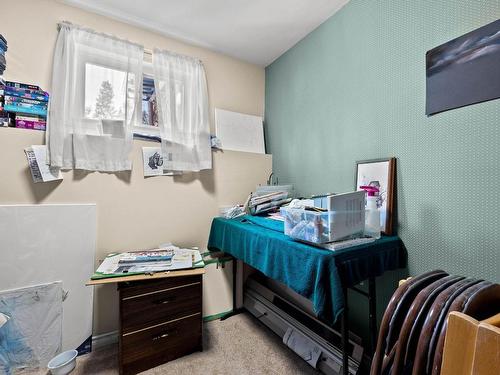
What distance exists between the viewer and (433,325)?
27.5 inches

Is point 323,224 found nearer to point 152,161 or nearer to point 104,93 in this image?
point 152,161

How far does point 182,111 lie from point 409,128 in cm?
172

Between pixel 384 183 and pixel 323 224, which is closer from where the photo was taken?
pixel 323 224

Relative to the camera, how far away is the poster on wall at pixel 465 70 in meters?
1.05

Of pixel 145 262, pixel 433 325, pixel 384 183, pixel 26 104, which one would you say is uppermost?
pixel 26 104

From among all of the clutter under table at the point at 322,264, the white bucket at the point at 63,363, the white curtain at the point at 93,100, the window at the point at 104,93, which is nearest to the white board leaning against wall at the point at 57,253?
the white bucket at the point at 63,363

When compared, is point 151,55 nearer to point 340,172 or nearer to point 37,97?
point 37,97

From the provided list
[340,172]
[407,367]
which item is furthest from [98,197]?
[407,367]

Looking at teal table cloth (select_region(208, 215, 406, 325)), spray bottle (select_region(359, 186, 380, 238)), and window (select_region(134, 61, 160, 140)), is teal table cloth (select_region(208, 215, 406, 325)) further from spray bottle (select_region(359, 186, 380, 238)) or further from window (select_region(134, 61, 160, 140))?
window (select_region(134, 61, 160, 140))

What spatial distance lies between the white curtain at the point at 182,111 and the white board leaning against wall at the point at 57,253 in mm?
756

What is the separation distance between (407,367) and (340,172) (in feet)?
4.10

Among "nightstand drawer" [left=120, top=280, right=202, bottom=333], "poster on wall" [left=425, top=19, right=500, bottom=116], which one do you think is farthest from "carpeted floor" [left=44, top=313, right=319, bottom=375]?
"poster on wall" [left=425, top=19, right=500, bottom=116]

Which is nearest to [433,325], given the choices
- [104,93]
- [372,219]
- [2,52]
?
[372,219]

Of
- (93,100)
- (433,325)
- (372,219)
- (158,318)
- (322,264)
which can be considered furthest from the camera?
(93,100)
